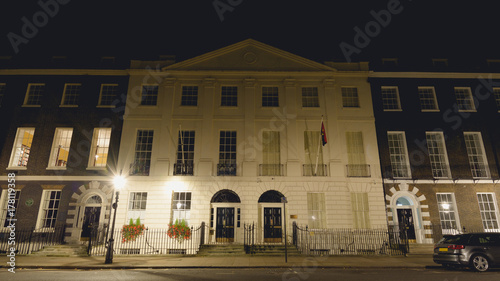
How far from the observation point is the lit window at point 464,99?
18953 mm

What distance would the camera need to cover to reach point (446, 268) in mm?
10969

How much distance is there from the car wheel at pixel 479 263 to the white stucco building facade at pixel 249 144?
6024mm

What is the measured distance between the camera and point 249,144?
17.7 metres

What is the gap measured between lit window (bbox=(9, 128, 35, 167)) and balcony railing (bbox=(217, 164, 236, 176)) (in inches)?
498

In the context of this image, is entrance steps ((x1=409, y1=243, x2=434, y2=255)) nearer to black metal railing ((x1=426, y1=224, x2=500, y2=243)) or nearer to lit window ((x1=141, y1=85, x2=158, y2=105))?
black metal railing ((x1=426, y1=224, x2=500, y2=243))

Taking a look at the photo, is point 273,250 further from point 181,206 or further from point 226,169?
point 181,206

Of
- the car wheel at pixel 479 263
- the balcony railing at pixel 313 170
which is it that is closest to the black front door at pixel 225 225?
the balcony railing at pixel 313 170

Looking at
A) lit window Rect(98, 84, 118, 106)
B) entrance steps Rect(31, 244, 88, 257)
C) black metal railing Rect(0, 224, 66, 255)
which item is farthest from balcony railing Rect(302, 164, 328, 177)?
black metal railing Rect(0, 224, 66, 255)

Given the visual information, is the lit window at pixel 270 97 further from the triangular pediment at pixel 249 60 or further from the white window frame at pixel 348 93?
the white window frame at pixel 348 93

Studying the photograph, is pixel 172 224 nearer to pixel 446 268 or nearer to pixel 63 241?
pixel 63 241

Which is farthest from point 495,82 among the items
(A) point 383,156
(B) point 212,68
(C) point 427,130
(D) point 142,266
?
(D) point 142,266

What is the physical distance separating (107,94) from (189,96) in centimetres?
583

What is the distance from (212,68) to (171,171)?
305 inches

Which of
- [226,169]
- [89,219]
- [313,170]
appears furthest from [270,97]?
[89,219]
